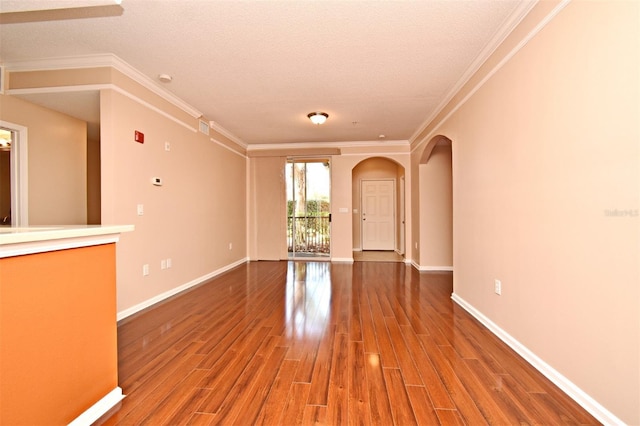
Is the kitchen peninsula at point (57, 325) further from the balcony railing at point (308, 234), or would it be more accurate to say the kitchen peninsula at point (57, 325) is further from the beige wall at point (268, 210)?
the balcony railing at point (308, 234)

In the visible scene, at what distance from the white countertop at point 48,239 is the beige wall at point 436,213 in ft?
16.0

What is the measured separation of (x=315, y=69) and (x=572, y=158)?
2.40 meters

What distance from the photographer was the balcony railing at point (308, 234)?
6.82 m

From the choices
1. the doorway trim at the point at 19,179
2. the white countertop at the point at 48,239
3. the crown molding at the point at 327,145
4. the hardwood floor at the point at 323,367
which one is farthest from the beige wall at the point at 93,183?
the white countertop at the point at 48,239

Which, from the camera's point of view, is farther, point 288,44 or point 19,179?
point 19,179

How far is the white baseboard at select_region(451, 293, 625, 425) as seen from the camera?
145cm

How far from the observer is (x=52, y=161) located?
3.59 metres

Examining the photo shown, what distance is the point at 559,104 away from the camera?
1.77 m

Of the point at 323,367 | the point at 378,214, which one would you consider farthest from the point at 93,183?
the point at 378,214

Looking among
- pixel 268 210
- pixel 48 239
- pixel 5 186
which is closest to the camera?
pixel 48 239

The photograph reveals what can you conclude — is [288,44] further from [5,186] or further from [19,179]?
[5,186]

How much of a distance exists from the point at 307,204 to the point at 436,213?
2940mm

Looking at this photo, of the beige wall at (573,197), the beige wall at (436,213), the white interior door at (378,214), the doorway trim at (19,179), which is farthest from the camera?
the white interior door at (378,214)

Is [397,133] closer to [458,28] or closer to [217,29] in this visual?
[458,28]
